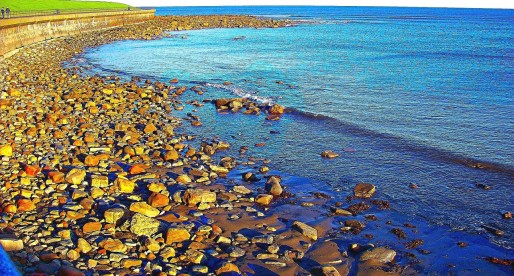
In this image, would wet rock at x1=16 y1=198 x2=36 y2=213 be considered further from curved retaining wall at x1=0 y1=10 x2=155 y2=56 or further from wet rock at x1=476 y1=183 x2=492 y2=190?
curved retaining wall at x1=0 y1=10 x2=155 y2=56

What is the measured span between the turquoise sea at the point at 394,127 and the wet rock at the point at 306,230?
7.11 feet

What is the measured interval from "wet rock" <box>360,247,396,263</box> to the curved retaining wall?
33712 mm

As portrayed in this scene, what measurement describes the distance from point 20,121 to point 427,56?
36203 mm

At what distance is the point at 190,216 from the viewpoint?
32.7ft

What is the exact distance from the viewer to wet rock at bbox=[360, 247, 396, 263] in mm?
8625

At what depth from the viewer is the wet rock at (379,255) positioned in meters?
8.62

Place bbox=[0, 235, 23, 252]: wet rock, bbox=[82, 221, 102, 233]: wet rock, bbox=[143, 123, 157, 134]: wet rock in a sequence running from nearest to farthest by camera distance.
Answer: bbox=[0, 235, 23, 252]: wet rock < bbox=[82, 221, 102, 233]: wet rock < bbox=[143, 123, 157, 134]: wet rock

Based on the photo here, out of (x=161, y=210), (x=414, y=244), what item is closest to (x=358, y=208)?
(x=414, y=244)

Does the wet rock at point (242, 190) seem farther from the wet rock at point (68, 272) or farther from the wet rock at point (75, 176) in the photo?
the wet rock at point (68, 272)

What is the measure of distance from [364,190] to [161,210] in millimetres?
5301

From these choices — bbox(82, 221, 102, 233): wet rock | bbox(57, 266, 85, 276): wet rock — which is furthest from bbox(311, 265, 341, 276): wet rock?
bbox(82, 221, 102, 233): wet rock

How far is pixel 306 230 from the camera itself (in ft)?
31.0

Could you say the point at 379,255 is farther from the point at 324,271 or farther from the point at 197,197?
the point at 197,197

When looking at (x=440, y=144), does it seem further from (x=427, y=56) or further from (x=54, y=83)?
(x=427, y=56)
